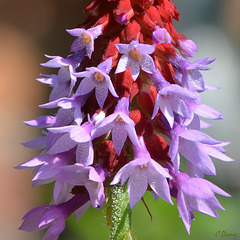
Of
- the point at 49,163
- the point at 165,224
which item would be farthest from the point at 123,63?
the point at 165,224

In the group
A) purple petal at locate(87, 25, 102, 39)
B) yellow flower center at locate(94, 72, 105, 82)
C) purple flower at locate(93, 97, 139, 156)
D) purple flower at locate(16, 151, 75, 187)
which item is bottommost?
purple flower at locate(16, 151, 75, 187)

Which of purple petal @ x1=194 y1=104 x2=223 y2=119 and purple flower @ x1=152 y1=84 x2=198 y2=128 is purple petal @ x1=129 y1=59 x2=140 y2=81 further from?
purple petal @ x1=194 y1=104 x2=223 y2=119

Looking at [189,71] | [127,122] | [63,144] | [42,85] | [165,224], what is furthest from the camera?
[42,85]

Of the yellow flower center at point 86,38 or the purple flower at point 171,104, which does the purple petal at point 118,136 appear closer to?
the purple flower at point 171,104

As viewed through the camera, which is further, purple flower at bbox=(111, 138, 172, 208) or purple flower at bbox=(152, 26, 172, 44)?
purple flower at bbox=(152, 26, 172, 44)

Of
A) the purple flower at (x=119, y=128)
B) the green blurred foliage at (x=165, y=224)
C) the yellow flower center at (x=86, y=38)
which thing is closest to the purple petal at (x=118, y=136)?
the purple flower at (x=119, y=128)

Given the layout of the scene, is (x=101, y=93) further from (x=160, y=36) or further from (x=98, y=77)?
(x=160, y=36)

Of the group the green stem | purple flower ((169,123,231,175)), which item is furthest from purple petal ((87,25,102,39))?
the green stem
